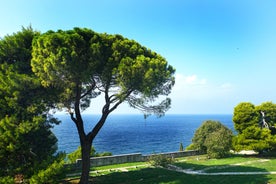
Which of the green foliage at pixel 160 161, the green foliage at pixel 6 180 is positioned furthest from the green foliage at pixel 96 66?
the green foliage at pixel 160 161

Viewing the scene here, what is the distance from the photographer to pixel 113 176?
1712 cm

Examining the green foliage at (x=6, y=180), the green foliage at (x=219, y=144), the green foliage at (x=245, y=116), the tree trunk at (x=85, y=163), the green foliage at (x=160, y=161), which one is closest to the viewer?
the green foliage at (x=6, y=180)

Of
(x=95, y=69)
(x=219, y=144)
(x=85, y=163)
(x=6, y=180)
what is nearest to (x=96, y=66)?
(x=95, y=69)

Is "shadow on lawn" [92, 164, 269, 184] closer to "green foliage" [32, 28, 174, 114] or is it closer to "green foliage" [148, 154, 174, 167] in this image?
"green foliage" [148, 154, 174, 167]

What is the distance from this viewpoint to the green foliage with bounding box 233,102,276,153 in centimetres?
2508

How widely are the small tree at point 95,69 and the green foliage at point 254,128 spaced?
15.0 metres

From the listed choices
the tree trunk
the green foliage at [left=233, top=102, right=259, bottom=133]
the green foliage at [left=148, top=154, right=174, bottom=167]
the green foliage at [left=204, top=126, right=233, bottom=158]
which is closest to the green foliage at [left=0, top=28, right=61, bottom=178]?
the tree trunk

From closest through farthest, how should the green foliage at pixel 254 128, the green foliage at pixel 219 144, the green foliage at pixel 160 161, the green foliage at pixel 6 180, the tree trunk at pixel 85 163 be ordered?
the green foliage at pixel 6 180 < the tree trunk at pixel 85 163 < the green foliage at pixel 160 161 < the green foliage at pixel 254 128 < the green foliage at pixel 219 144

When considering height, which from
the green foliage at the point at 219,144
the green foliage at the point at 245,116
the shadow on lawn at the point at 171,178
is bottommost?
the shadow on lawn at the point at 171,178

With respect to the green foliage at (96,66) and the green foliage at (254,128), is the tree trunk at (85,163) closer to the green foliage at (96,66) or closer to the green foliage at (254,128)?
the green foliage at (96,66)

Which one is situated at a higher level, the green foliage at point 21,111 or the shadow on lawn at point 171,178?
the green foliage at point 21,111

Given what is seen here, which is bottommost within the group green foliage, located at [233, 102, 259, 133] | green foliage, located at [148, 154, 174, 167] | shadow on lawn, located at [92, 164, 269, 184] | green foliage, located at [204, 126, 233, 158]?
shadow on lawn, located at [92, 164, 269, 184]

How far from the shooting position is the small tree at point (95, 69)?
12281 millimetres

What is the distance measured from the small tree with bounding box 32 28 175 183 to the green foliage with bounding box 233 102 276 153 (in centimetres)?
1501
